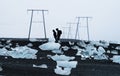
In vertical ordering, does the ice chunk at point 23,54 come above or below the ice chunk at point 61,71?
above

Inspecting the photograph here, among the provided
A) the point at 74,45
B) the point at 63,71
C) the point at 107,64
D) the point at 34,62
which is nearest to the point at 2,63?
the point at 34,62

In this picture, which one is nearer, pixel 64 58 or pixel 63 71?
pixel 63 71

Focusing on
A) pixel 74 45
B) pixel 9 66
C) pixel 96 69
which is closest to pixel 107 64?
pixel 96 69

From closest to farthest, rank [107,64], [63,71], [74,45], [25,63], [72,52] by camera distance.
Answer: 1. [63,71]
2. [25,63]
3. [107,64]
4. [72,52]
5. [74,45]

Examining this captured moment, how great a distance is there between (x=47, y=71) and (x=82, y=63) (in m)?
0.80

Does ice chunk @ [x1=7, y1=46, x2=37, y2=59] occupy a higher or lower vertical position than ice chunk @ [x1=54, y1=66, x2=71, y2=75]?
higher

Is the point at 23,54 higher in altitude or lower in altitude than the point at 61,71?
higher

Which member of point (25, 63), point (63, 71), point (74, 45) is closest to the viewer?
point (63, 71)

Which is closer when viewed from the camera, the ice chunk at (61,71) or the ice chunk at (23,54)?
the ice chunk at (61,71)

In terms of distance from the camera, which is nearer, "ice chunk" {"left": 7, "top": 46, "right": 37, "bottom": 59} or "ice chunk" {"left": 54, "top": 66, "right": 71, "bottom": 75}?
"ice chunk" {"left": 54, "top": 66, "right": 71, "bottom": 75}

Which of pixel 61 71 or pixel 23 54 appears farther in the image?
pixel 23 54

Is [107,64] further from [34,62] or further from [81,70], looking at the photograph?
[34,62]

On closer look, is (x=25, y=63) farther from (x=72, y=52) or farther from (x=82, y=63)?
(x=72, y=52)

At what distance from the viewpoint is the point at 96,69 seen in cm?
482
